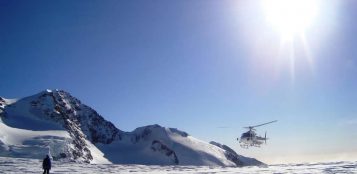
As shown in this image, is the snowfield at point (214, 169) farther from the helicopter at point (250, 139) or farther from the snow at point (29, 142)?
the snow at point (29, 142)

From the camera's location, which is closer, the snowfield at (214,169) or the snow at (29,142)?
the snowfield at (214,169)

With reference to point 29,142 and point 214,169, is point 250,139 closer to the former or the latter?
point 214,169

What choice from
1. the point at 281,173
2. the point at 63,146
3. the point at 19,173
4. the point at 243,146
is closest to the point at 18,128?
the point at 63,146

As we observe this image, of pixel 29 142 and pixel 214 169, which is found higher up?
pixel 29 142

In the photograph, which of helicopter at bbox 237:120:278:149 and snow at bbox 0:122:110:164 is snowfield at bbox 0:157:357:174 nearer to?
helicopter at bbox 237:120:278:149

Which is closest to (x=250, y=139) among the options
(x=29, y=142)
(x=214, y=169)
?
(x=214, y=169)

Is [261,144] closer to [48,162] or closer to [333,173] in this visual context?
[333,173]

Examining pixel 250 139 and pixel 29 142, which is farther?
pixel 29 142

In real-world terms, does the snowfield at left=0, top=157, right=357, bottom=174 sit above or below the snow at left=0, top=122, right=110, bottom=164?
below

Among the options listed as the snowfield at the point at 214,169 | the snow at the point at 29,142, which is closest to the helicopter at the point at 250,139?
the snowfield at the point at 214,169

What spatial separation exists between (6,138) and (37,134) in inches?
684

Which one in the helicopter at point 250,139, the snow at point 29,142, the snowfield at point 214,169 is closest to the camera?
the snowfield at point 214,169

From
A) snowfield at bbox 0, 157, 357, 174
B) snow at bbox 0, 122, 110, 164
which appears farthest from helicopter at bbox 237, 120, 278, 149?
→ snow at bbox 0, 122, 110, 164

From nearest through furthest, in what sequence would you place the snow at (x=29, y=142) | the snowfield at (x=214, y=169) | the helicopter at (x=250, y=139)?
the snowfield at (x=214, y=169), the helicopter at (x=250, y=139), the snow at (x=29, y=142)
